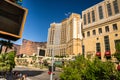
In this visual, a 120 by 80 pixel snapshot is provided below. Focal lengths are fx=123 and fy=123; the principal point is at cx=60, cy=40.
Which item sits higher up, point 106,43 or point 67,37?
point 67,37

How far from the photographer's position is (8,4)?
408 inches

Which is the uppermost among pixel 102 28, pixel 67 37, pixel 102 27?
pixel 67 37

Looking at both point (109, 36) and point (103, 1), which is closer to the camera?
point (109, 36)

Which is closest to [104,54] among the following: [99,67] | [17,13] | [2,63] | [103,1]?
[103,1]

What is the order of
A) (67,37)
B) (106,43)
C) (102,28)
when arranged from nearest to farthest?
1. (106,43)
2. (102,28)
3. (67,37)

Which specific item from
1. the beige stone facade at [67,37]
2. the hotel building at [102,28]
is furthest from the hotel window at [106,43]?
the beige stone facade at [67,37]

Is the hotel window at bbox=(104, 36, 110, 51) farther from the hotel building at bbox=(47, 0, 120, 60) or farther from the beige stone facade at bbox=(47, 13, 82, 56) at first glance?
the beige stone facade at bbox=(47, 13, 82, 56)

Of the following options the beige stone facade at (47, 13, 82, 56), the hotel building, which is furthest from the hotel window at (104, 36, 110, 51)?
the beige stone facade at (47, 13, 82, 56)

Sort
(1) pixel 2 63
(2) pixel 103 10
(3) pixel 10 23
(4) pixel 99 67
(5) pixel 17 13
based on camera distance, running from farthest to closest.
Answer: (2) pixel 103 10, (1) pixel 2 63, (4) pixel 99 67, (5) pixel 17 13, (3) pixel 10 23

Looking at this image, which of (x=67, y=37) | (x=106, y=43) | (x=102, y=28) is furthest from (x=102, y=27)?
(x=67, y=37)

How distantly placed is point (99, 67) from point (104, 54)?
26882 millimetres

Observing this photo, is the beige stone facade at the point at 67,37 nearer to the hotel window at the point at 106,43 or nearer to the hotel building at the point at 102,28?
the hotel building at the point at 102,28

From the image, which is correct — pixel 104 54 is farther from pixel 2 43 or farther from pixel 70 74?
pixel 2 43

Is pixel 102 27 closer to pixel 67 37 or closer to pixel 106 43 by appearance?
pixel 106 43
